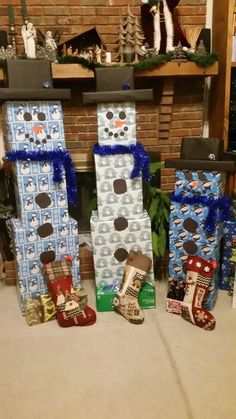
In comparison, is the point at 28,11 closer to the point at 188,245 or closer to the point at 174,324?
the point at 188,245

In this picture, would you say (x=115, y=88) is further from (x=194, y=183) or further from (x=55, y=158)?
(x=194, y=183)

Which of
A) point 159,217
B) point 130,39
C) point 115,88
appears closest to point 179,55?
point 130,39

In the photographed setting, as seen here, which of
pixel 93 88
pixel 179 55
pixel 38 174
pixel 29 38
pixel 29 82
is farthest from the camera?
pixel 93 88

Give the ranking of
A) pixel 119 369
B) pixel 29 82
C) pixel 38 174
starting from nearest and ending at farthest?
1. pixel 119 369
2. pixel 29 82
3. pixel 38 174

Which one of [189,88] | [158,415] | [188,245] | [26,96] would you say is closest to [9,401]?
[158,415]

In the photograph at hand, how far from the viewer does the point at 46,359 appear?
1803mm

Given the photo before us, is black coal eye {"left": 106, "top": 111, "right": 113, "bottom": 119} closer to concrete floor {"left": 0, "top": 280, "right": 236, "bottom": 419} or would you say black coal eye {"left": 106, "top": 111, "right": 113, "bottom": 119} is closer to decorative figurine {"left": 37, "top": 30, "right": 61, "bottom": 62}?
decorative figurine {"left": 37, "top": 30, "right": 61, "bottom": 62}

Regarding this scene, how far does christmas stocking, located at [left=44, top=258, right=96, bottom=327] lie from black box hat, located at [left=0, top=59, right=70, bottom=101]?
911 mm

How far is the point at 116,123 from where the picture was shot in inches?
79.4

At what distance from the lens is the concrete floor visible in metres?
1.51

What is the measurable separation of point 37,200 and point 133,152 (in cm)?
59

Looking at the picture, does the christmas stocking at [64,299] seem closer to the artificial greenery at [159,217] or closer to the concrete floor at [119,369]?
the concrete floor at [119,369]

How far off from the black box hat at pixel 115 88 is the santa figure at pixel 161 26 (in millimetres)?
426

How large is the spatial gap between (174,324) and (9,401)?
91 centimetres
